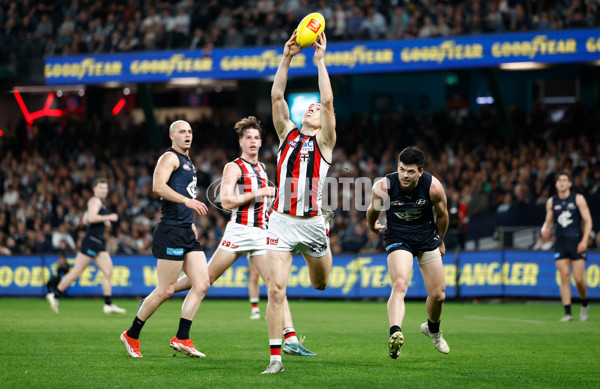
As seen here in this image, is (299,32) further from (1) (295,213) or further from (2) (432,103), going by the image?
(2) (432,103)

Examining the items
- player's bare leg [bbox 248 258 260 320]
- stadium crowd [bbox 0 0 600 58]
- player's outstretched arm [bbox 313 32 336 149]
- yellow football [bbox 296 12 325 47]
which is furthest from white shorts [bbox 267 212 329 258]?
Result: stadium crowd [bbox 0 0 600 58]

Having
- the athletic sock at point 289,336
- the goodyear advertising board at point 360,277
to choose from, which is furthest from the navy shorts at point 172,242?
the goodyear advertising board at point 360,277

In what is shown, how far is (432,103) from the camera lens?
2903cm

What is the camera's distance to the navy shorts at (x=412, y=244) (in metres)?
8.92

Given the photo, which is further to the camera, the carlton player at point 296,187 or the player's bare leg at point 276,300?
the carlton player at point 296,187

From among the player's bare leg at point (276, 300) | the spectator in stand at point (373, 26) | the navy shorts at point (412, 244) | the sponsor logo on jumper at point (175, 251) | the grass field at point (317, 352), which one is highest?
the spectator in stand at point (373, 26)

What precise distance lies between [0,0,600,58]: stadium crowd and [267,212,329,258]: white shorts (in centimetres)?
1663

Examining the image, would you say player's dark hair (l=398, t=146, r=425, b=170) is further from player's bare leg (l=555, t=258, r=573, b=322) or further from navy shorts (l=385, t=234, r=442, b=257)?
player's bare leg (l=555, t=258, r=573, b=322)

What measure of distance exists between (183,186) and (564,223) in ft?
25.3

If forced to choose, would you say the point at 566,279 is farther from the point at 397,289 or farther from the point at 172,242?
the point at 172,242

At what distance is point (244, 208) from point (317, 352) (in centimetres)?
214

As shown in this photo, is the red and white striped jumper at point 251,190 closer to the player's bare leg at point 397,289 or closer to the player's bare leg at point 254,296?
the player's bare leg at point 397,289

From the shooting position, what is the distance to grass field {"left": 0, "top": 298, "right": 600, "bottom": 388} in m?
7.36

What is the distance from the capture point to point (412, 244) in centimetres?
895
